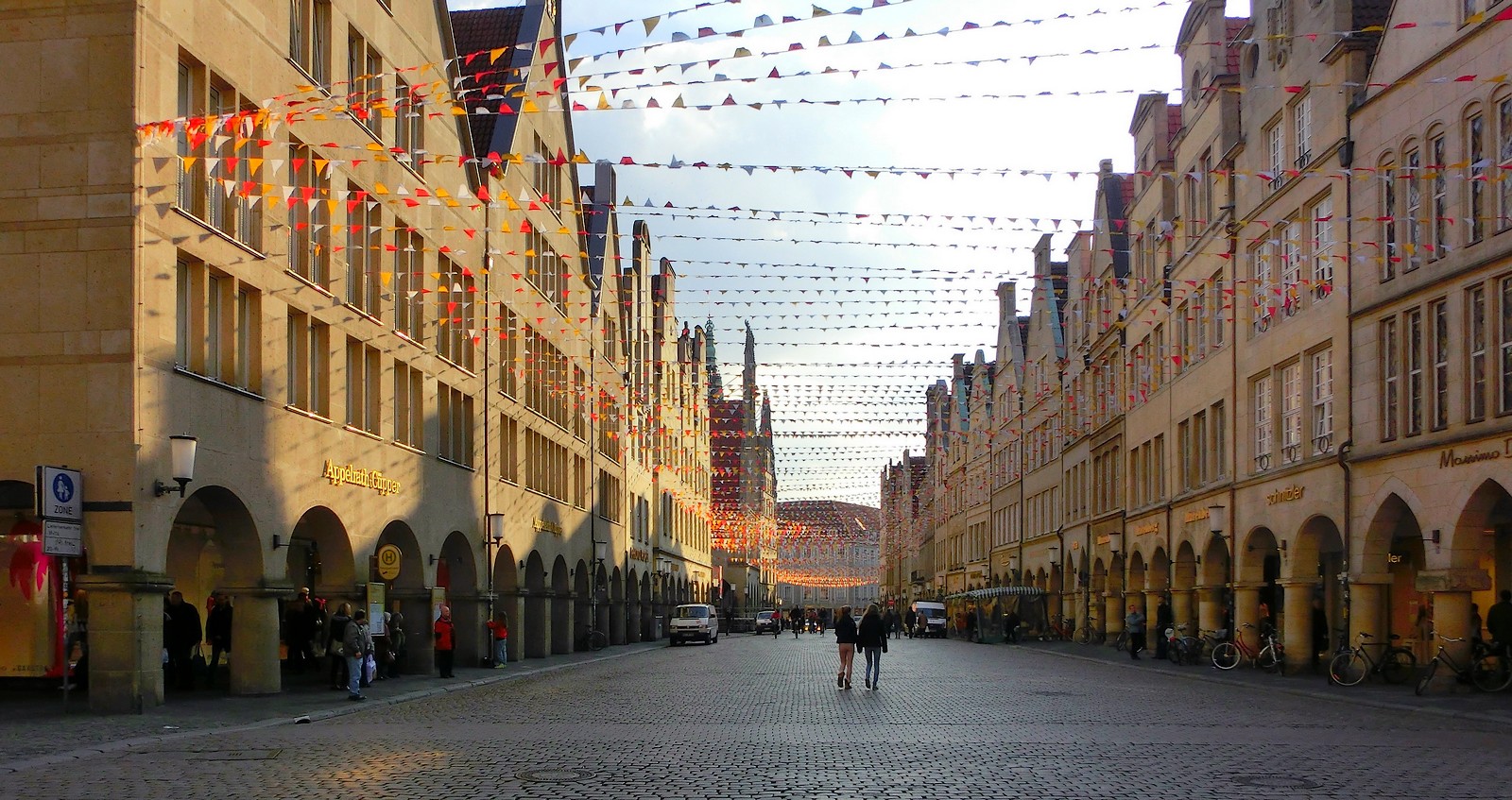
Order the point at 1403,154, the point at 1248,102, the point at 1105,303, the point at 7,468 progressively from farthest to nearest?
the point at 1105,303 → the point at 1248,102 → the point at 1403,154 → the point at 7,468

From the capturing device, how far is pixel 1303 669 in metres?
34.4

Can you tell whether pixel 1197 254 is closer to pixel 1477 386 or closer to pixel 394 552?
pixel 1477 386

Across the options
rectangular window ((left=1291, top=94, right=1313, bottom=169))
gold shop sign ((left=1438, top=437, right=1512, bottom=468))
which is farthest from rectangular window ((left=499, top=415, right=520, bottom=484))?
gold shop sign ((left=1438, top=437, right=1512, bottom=468))

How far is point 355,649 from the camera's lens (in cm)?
2591

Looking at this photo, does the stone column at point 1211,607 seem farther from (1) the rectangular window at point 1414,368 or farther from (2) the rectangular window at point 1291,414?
(1) the rectangular window at point 1414,368

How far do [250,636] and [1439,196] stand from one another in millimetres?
20480

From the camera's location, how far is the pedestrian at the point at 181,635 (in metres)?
26.1

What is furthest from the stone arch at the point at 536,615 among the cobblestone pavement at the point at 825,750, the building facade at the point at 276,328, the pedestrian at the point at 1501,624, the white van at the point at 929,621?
the white van at the point at 929,621

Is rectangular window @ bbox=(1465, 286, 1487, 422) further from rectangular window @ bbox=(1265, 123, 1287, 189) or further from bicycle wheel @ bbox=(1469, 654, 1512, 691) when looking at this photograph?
rectangular window @ bbox=(1265, 123, 1287, 189)

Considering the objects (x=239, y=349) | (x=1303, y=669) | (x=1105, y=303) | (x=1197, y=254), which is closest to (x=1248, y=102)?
(x=1197, y=254)

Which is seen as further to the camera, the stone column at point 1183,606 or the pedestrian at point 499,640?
Result: the stone column at point 1183,606

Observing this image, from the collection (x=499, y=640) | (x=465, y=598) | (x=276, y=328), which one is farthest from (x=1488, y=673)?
(x=465, y=598)

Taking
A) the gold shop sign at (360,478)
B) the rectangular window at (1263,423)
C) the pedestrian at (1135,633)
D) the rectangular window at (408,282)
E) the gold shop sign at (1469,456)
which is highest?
the rectangular window at (408,282)

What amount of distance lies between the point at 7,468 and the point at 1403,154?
22.9 m
